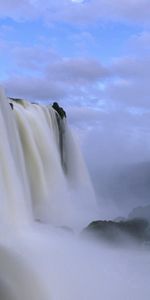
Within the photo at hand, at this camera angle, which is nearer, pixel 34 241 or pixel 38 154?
pixel 34 241

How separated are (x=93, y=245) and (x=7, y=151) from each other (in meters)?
4.88

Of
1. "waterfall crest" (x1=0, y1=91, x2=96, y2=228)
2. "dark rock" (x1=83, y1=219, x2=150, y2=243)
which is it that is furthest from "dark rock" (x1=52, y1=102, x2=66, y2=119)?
"dark rock" (x1=83, y1=219, x2=150, y2=243)

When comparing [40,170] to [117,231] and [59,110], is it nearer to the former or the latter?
[117,231]

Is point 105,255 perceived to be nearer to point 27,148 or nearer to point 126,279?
point 126,279

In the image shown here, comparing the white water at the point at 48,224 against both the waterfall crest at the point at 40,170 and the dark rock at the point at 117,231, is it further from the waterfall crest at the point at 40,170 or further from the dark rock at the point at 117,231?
the dark rock at the point at 117,231

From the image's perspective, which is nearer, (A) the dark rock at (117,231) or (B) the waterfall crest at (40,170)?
(B) the waterfall crest at (40,170)

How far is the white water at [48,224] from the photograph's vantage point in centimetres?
1395

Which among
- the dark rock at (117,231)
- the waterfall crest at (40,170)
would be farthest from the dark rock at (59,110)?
the dark rock at (117,231)

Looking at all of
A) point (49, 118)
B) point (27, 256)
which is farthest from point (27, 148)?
point (27, 256)

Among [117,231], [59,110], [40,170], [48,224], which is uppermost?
[59,110]

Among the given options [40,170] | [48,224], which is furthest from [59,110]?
[48,224]

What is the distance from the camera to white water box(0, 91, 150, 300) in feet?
45.8

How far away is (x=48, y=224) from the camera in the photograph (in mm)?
22781

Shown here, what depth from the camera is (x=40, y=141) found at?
28500 mm
